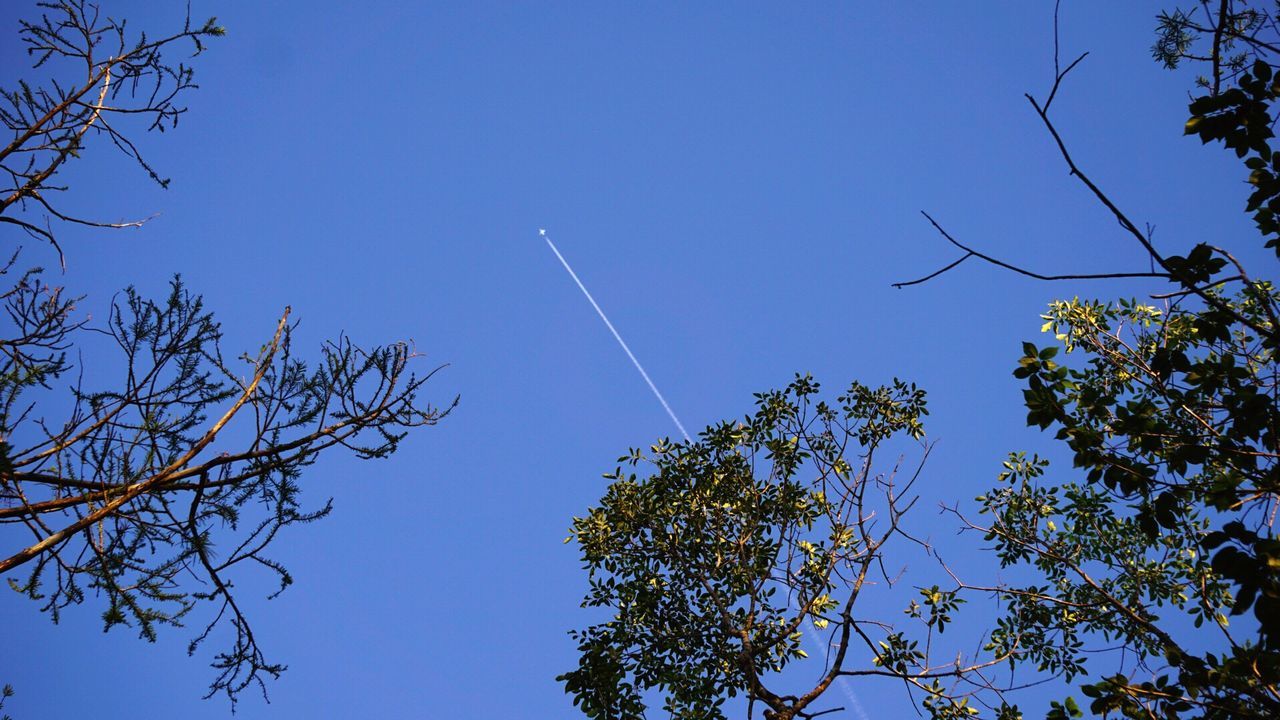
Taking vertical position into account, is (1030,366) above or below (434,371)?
below

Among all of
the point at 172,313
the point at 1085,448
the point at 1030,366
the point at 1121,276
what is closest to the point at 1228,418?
the point at 1085,448

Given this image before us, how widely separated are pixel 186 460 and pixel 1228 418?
21.2 feet

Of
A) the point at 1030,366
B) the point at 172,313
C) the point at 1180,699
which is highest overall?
the point at 172,313

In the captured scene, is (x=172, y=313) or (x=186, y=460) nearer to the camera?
(x=186, y=460)

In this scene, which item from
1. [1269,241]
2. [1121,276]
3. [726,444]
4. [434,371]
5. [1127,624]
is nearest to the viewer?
Result: [1121,276]

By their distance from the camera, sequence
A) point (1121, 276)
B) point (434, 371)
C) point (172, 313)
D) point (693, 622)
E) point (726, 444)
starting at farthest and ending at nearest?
1. point (726, 444)
2. point (693, 622)
3. point (434, 371)
4. point (172, 313)
5. point (1121, 276)

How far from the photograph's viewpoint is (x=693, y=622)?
9867 mm

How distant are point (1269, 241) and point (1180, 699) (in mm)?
2868

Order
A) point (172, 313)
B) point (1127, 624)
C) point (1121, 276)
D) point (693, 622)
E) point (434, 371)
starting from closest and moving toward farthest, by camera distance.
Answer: point (1121, 276) < point (172, 313) < point (434, 371) < point (1127, 624) < point (693, 622)

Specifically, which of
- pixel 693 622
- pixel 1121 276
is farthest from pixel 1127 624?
pixel 1121 276

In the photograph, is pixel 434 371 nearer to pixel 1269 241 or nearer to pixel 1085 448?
pixel 1085 448

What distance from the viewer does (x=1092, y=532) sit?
995cm

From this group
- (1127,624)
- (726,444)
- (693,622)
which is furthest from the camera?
(726,444)

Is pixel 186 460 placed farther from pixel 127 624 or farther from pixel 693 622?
pixel 693 622
